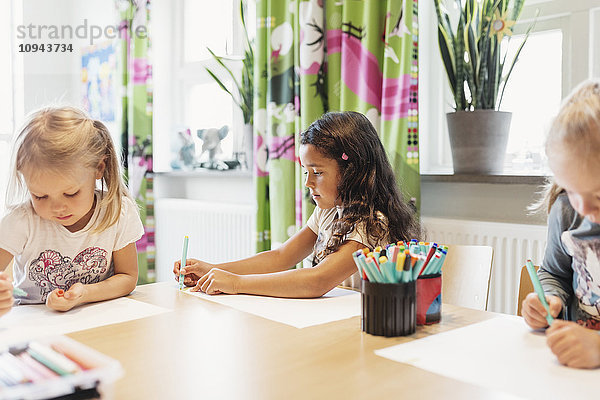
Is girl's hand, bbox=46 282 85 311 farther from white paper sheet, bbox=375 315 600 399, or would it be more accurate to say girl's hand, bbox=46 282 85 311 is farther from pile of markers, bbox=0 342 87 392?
white paper sheet, bbox=375 315 600 399

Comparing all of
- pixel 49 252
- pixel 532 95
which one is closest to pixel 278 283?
pixel 49 252

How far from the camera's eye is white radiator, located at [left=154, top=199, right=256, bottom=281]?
117 inches

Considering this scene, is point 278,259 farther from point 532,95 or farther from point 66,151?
point 532,95

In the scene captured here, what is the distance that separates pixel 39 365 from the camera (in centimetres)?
72

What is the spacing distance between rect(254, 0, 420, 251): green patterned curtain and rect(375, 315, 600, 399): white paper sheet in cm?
115

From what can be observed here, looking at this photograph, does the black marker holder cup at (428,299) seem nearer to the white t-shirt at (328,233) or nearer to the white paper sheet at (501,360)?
the white paper sheet at (501,360)

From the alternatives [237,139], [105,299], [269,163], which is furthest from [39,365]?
[237,139]

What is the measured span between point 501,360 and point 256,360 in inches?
13.5

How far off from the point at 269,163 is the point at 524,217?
3.46 feet

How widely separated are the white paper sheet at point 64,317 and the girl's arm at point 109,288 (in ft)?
0.05

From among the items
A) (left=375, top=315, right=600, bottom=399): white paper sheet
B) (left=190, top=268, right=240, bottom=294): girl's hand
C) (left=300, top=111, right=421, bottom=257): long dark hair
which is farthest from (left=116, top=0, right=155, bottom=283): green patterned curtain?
(left=375, top=315, right=600, bottom=399): white paper sheet

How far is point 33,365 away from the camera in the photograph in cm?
72

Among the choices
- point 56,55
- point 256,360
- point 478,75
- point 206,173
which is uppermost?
point 56,55

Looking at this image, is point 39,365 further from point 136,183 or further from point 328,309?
point 136,183
